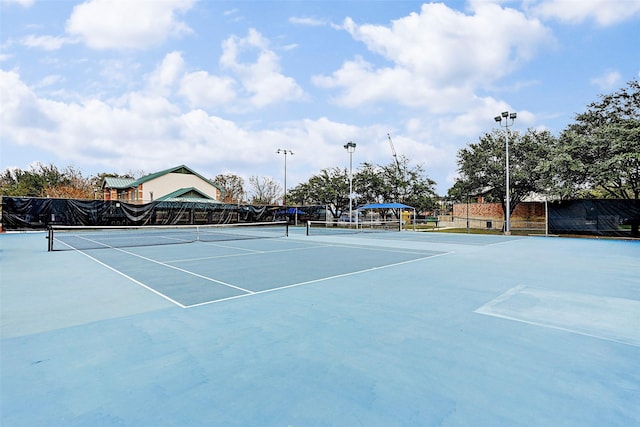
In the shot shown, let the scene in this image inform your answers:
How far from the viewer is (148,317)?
3.66m

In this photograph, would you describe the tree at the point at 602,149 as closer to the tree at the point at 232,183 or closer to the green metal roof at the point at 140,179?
the green metal roof at the point at 140,179

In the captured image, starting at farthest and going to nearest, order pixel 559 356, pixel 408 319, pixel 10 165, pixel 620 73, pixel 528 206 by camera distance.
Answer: pixel 10 165 < pixel 528 206 < pixel 620 73 < pixel 408 319 < pixel 559 356

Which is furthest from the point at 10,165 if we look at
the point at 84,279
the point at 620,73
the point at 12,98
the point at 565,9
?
the point at 620,73

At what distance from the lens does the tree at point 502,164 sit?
2044cm

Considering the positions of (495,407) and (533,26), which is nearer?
(495,407)

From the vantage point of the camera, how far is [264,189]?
144 ft

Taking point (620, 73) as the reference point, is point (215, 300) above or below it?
below

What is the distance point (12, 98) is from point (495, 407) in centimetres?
2426

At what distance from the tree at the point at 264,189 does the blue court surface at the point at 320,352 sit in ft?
124

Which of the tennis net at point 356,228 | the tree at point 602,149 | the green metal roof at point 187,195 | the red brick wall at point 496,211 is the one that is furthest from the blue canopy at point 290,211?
the tree at point 602,149

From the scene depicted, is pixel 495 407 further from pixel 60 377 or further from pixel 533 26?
pixel 533 26

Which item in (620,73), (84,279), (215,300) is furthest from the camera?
(620,73)

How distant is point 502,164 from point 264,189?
97.6ft

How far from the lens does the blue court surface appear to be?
1932 millimetres
